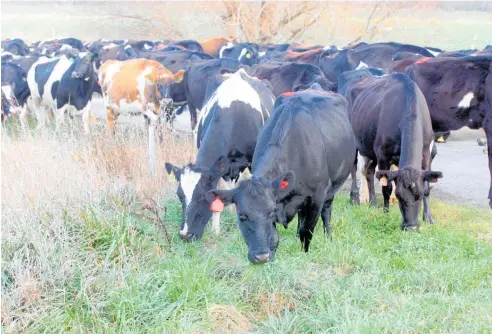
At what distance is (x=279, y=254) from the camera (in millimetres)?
5637

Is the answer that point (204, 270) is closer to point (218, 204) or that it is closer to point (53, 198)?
point (218, 204)

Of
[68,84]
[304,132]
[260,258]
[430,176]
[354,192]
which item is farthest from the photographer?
[68,84]

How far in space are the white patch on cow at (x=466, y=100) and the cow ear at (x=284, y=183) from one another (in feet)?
14.5

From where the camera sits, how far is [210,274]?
16.4 ft

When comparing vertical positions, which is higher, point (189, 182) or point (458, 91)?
point (458, 91)

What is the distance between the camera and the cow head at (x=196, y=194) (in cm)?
586

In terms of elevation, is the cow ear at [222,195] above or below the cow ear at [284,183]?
below

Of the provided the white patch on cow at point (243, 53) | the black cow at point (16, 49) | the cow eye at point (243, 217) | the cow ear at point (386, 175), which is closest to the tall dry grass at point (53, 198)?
the cow eye at point (243, 217)

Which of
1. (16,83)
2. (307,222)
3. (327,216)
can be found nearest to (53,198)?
(307,222)

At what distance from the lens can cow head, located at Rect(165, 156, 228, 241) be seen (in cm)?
586

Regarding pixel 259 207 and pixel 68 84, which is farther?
pixel 68 84

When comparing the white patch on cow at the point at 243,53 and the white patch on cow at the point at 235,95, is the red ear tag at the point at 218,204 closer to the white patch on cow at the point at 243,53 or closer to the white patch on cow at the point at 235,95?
the white patch on cow at the point at 235,95

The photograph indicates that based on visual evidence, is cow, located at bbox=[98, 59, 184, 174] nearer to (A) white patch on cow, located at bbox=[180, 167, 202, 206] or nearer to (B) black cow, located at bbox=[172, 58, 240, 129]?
(B) black cow, located at bbox=[172, 58, 240, 129]

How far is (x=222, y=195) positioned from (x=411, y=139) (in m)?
2.60
